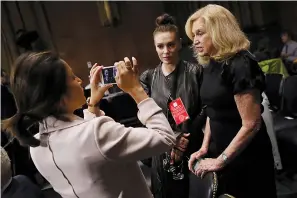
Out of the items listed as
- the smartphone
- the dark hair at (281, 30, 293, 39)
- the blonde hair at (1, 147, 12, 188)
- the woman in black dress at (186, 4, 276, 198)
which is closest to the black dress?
the woman in black dress at (186, 4, 276, 198)

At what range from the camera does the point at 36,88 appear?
31.3 inches

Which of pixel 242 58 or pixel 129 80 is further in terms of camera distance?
pixel 242 58

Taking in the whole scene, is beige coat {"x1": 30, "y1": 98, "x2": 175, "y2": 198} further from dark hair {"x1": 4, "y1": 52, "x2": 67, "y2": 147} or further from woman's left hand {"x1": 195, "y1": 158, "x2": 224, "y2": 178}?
woman's left hand {"x1": 195, "y1": 158, "x2": 224, "y2": 178}

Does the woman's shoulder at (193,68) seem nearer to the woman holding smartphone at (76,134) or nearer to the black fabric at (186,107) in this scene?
the black fabric at (186,107)

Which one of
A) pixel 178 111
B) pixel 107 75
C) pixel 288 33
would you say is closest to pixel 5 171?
pixel 107 75

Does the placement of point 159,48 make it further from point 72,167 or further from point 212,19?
point 72,167

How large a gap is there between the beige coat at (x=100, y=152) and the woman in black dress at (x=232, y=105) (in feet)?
1.61

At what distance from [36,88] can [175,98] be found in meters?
0.91

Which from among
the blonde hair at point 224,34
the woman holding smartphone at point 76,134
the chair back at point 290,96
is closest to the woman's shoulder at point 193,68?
the blonde hair at point 224,34

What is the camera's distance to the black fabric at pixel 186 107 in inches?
62.9

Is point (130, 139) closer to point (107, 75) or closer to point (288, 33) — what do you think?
point (107, 75)

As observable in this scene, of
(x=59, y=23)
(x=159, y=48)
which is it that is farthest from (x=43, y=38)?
(x=159, y=48)

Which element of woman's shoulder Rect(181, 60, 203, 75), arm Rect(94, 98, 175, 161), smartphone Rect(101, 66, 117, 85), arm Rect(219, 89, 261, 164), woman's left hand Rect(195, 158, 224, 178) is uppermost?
smartphone Rect(101, 66, 117, 85)

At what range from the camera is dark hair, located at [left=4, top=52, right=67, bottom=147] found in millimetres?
799
